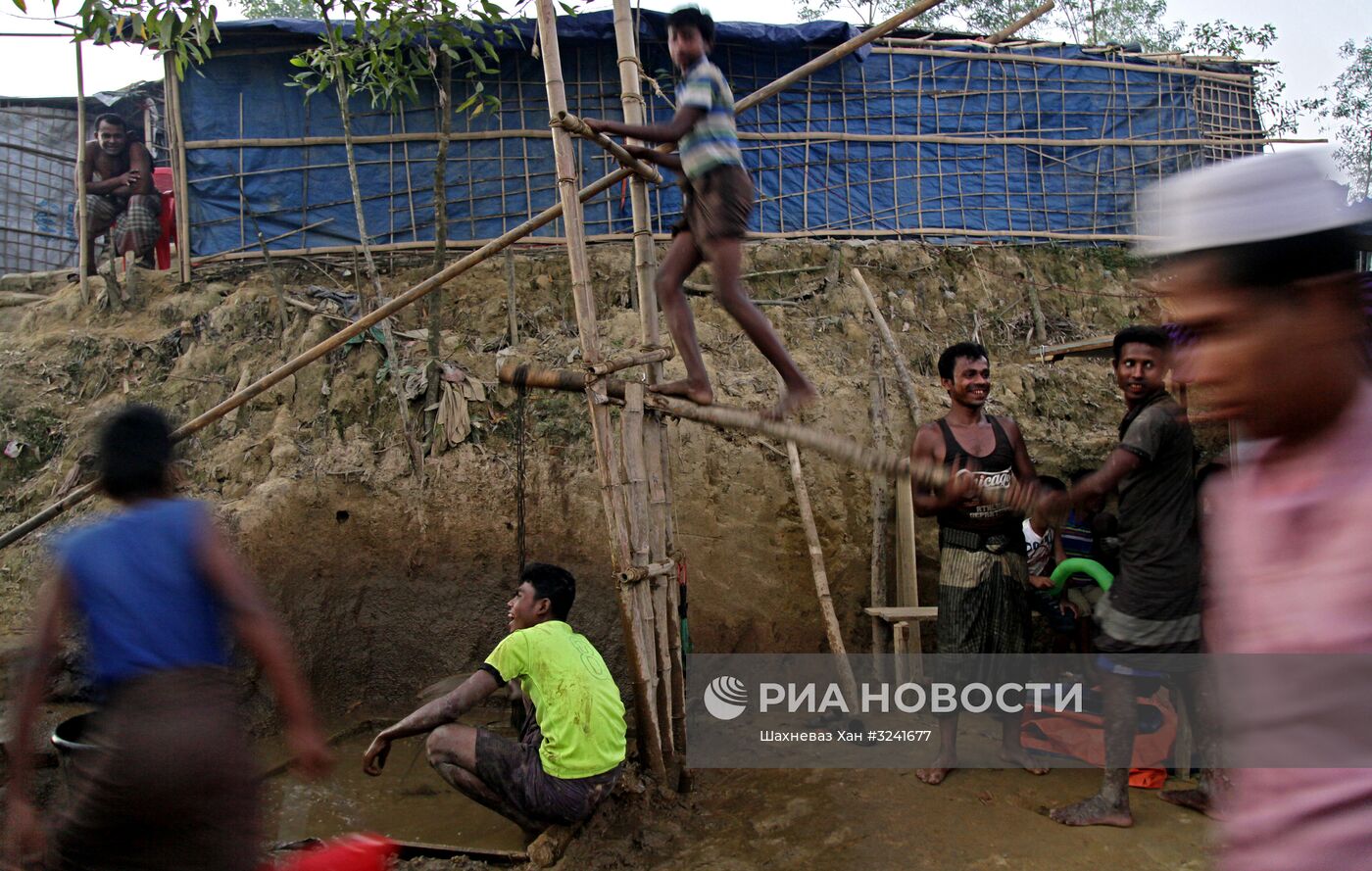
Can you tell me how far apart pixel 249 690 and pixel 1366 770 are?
19.8 ft

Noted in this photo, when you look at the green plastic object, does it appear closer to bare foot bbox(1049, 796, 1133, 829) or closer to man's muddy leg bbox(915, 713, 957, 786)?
man's muddy leg bbox(915, 713, 957, 786)

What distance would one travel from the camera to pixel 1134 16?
1753 centimetres

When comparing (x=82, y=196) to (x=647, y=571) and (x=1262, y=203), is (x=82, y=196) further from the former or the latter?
(x=1262, y=203)

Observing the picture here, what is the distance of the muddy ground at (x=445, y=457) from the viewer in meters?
6.04

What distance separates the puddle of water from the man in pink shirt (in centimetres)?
398

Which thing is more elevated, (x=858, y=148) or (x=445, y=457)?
(x=858, y=148)

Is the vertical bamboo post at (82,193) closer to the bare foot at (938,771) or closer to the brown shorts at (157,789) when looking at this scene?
the brown shorts at (157,789)

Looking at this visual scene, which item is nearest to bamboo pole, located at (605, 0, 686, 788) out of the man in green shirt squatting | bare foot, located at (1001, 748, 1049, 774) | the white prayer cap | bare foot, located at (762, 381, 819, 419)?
the man in green shirt squatting

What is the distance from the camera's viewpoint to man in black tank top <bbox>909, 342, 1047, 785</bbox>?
13.7ft

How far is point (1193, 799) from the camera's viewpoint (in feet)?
12.9

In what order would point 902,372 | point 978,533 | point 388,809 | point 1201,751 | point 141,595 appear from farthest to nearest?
point 902,372 → point 388,809 → point 978,533 → point 1201,751 → point 141,595

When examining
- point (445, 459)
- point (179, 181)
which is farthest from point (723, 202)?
point (179, 181)

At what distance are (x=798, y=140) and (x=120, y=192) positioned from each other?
5.75m

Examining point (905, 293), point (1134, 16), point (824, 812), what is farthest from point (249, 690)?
point (1134, 16)
